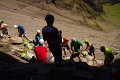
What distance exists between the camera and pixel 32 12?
92.1 ft

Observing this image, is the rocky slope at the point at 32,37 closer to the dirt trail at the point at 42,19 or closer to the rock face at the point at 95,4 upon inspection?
the dirt trail at the point at 42,19

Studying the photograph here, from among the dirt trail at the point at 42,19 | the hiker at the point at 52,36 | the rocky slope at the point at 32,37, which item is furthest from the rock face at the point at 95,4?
the hiker at the point at 52,36

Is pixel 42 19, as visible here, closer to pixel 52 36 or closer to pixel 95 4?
pixel 95 4

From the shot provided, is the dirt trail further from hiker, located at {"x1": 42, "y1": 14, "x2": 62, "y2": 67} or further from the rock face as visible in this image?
hiker, located at {"x1": 42, "y1": 14, "x2": 62, "y2": 67}

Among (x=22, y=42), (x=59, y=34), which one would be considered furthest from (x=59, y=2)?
(x=59, y=34)

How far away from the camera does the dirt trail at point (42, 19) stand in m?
22.9

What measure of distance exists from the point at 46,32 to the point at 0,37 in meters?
7.60

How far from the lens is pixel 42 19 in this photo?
26750 millimetres

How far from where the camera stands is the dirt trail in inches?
901

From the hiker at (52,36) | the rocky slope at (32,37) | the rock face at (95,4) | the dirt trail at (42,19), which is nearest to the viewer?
the rocky slope at (32,37)

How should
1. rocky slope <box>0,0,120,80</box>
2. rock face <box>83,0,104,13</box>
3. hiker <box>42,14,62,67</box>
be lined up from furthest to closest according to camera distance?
rock face <box>83,0,104,13</box> < hiker <box>42,14,62,67</box> < rocky slope <box>0,0,120,80</box>

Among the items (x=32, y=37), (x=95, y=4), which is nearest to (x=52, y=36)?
(x=32, y=37)

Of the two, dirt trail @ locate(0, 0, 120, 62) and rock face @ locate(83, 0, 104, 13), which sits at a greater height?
rock face @ locate(83, 0, 104, 13)

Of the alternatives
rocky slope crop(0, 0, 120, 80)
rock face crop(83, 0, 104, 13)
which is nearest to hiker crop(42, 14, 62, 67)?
rocky slope crop(0, 0, 120, 80)
